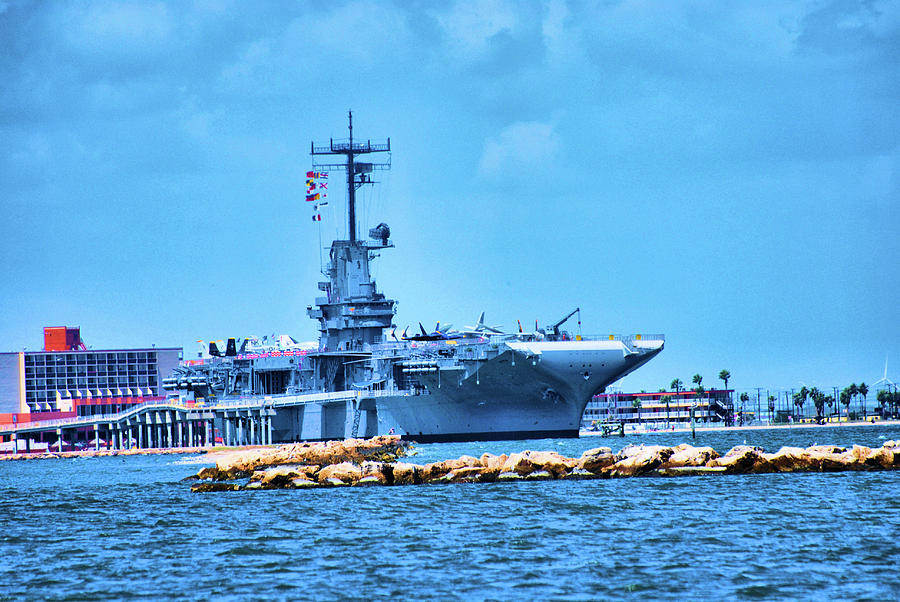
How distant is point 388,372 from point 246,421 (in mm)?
10599

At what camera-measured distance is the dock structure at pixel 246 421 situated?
7175 cm

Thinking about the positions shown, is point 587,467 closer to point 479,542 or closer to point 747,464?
point 747,464

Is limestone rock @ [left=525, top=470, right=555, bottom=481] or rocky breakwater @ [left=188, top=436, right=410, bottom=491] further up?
rocky breakwater @ [left=188, top=436, right=410, bottom=491]

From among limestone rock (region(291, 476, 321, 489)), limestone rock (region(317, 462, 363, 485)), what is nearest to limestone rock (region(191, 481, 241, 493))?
limestone rock (region(291, 476, 321, 489))

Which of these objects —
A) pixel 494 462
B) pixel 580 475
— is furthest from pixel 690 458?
pixel 494 462

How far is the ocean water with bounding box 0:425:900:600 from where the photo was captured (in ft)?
67.2

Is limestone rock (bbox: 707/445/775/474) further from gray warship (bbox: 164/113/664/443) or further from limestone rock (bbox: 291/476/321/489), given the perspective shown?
gray warship (bbox: 164/113/664/443)

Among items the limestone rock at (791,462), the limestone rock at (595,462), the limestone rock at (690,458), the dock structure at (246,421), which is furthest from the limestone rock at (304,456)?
the limestone rock at (791,462)

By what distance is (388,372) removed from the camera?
7112 centimetres

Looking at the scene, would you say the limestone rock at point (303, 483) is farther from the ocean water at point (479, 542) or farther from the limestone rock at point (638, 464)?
the limestone rock at point (638, 464)

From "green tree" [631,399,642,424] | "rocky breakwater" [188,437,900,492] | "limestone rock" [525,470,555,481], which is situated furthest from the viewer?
"green tree" [631,399,642,424]

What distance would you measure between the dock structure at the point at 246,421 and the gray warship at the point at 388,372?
10 centimetres

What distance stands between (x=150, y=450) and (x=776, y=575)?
5815 cm

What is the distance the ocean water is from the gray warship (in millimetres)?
25931
